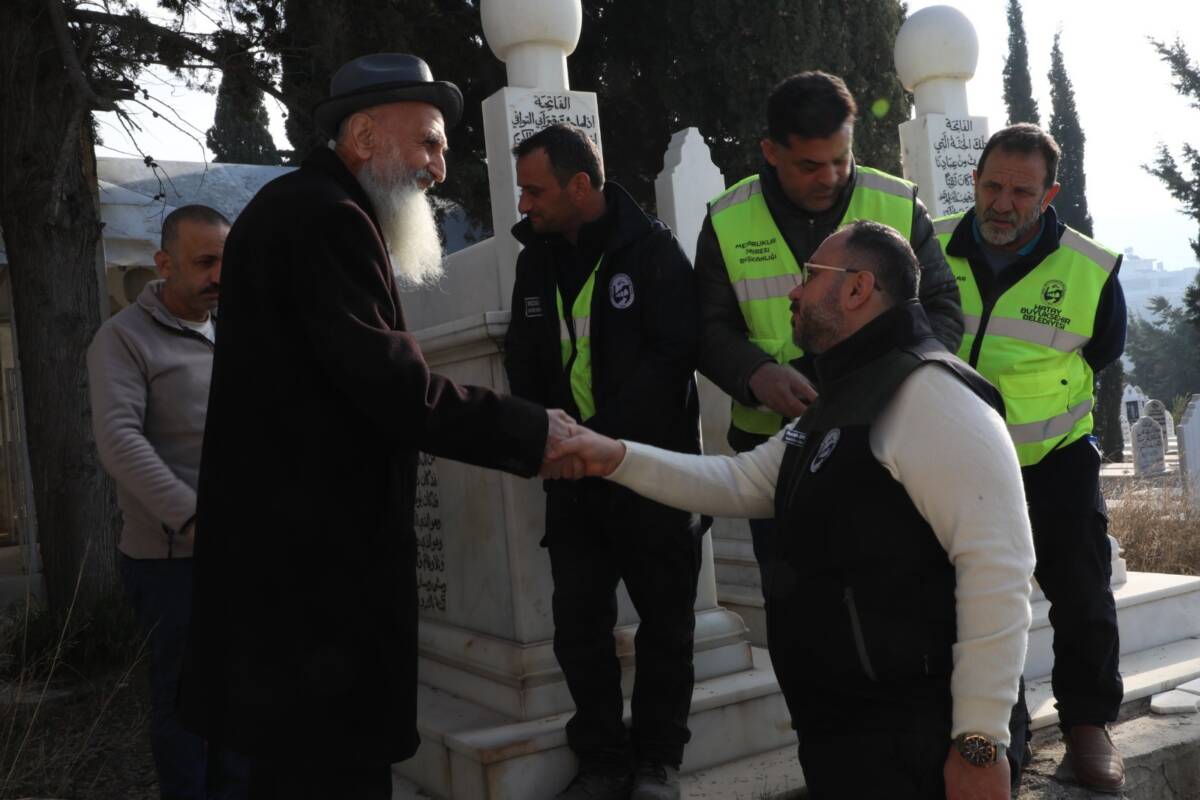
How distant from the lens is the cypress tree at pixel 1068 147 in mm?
28922

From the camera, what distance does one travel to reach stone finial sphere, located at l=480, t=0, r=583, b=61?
4840 mm

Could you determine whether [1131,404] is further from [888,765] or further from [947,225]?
[888,765]

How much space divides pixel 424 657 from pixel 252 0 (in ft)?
20.2

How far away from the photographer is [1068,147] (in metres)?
30.9

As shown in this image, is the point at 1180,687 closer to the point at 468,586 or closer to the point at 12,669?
the point at 468,586

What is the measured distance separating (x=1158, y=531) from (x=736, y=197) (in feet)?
20.4

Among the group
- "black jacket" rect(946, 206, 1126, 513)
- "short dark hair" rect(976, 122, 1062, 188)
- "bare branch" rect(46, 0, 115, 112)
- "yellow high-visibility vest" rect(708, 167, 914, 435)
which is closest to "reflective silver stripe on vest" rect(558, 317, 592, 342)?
"yellow high-visibility vest" rect(708, 167, 914, 435)

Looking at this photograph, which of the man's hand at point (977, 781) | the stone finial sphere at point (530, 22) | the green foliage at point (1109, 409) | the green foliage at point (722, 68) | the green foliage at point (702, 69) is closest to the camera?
the man's hand at point (977, 781)

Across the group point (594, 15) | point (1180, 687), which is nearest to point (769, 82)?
point (594, 15)

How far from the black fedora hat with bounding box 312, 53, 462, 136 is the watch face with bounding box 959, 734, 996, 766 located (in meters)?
1.76

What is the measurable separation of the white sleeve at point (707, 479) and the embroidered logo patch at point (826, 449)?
38 centimetres

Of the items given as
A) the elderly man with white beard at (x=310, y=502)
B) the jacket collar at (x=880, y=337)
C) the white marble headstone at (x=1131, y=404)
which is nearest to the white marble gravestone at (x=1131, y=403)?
the white marble headstone at (x=1131, y=404)

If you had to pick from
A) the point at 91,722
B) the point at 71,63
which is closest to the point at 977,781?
the point at 91,722

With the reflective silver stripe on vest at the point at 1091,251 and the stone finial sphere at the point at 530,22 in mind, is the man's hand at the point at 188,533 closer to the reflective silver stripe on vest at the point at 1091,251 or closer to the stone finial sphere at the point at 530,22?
the stone finial sphere at the point at 530,22
